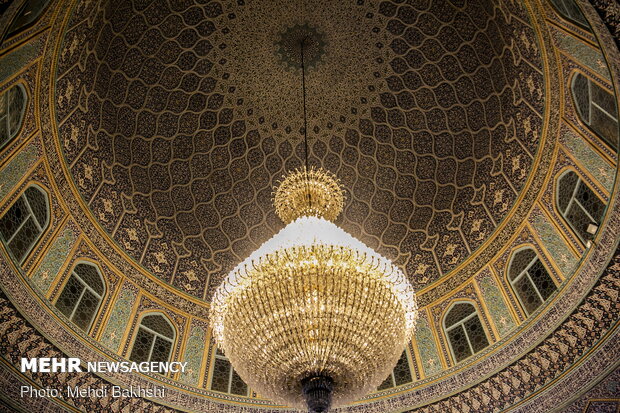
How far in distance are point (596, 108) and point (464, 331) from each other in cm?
336

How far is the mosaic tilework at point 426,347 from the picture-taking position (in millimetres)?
7465

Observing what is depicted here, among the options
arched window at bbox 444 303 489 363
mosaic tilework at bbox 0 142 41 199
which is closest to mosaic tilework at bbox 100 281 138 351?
mosaic tilework at bbox 0 142 41 199

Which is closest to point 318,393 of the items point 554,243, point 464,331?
point 464,331

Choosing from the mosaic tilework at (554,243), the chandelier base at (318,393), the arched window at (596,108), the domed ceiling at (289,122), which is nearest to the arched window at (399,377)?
the domed ceiling at (289,122)

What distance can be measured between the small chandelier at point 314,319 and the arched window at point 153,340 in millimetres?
2469

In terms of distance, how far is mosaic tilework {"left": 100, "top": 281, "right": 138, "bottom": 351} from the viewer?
691 cm

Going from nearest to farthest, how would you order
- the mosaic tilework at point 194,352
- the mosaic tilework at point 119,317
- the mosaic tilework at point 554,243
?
the mosaic tilework at point 554,243 → the mosaic tilework at point 119,317 → the mosaic tilework at point 194,352

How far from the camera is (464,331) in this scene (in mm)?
7598

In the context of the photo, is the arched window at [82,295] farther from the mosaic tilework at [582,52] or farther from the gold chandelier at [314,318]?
the mosaic tilework at [582,52]

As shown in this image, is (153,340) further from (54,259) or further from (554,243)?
(554,243)

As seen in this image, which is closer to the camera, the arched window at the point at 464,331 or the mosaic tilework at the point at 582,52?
the mosaic tilework at the point at 582,52

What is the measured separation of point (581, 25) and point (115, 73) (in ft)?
17.9

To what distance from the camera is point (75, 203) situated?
→ 7.04 m

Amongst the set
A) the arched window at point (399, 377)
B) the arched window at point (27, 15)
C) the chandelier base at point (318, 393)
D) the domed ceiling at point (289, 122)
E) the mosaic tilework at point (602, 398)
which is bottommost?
the chandelier base at point (318, 393)
